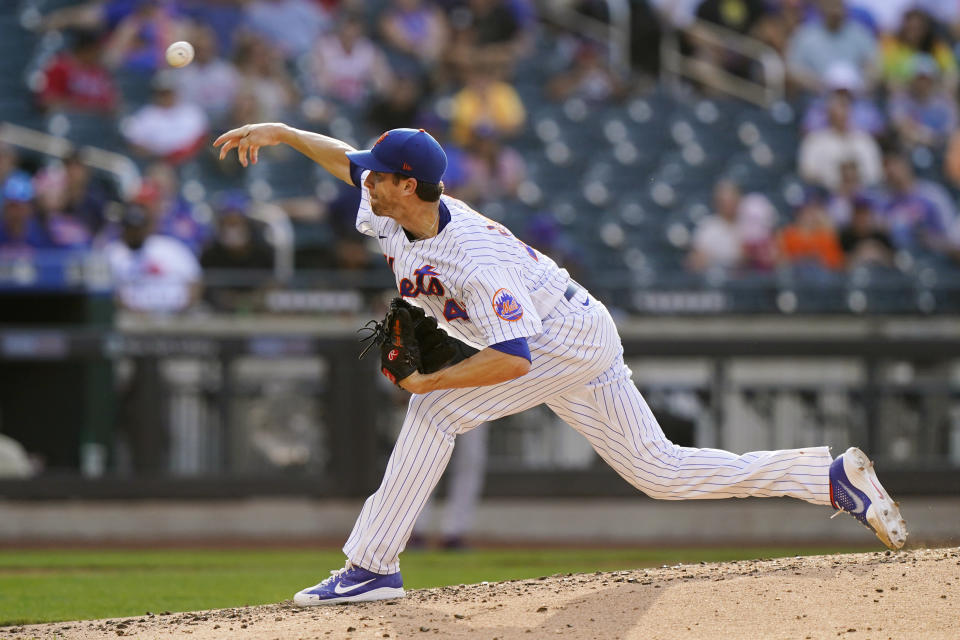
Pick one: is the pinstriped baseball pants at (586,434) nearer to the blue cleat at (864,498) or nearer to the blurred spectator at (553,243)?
the blue cleat at (864,498)

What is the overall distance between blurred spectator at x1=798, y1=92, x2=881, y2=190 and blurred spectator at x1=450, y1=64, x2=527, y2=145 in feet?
9.62

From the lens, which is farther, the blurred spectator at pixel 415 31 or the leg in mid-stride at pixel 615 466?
the blurred spectator at pixel 415 31

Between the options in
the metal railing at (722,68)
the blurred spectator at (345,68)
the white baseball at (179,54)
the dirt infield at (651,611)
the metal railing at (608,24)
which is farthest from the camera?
the metal railing at (608,24)

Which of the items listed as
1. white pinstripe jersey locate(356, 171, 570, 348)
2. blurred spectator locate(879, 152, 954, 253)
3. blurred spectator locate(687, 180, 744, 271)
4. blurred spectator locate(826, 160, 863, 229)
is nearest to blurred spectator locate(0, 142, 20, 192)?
blurred spectator locate(687, 180, 744, 271)

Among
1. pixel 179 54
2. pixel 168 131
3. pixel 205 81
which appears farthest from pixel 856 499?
Answer: pixel 205 81

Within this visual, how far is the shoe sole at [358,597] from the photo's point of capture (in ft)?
17.2

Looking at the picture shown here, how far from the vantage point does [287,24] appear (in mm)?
14500

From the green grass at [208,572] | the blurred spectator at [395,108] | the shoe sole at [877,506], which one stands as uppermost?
the blurred spectator at [395,108]

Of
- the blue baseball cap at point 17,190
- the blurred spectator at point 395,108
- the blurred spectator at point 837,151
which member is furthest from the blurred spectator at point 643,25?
the blue baseball cap at point 17,190

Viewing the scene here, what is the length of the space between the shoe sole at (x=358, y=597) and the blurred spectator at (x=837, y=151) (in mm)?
9678

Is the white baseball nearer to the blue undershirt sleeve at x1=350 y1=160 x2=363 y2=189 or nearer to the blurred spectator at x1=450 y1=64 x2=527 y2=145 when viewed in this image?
the blue undershirt sleeve at x1=350 y1=160 x2=363 y2=189

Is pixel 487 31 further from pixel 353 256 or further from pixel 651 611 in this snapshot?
pixel 651 611

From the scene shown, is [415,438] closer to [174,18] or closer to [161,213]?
[161,213]

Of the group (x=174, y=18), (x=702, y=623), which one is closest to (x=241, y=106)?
(x=174, y=18)
